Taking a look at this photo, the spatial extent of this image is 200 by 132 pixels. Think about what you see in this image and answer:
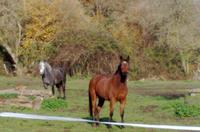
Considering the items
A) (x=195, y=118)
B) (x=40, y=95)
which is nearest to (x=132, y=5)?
(x=40, y=95)

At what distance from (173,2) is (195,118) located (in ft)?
104

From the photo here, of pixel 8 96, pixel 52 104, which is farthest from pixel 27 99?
pixel 8 96

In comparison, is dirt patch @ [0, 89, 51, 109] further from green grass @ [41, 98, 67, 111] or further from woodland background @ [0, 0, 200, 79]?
woodland background @ [0, 0, 200, 79]

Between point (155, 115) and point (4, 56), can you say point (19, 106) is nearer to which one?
point (155, 115)

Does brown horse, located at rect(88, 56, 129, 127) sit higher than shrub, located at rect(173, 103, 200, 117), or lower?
higher

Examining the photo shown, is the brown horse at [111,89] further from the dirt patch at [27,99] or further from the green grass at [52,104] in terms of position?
the dirt patch at [27,99]

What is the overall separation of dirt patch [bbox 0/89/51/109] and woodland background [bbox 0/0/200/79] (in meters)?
20.2

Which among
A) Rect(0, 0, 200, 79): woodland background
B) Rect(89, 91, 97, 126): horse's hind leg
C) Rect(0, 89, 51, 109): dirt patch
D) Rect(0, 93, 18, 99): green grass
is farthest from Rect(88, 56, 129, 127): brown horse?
Rect(0, 0, 200, 79): woodland background

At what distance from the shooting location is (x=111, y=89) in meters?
14.3

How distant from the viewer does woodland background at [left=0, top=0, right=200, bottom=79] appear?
41938 mm

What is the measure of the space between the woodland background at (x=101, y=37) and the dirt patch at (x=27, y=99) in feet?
66.4

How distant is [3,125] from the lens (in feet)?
48.2

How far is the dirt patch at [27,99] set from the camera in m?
19.0

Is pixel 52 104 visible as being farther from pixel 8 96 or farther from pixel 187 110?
pixel 187 110
